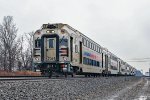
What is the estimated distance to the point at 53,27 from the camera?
2698 centimetres

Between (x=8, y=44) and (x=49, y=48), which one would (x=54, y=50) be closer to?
(x=49, y=48)

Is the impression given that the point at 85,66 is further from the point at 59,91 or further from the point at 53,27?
the point at 59,91

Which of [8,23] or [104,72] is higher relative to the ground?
[8,23]

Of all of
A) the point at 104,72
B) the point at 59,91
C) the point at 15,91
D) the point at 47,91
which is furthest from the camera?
the point at 104,72

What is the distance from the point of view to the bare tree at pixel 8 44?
63.4 meters

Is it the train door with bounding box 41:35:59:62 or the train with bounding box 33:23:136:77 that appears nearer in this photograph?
the train with bounding box 33:23:136:77

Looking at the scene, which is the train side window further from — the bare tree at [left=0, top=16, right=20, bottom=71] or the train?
the bare tree at [left=0, top=16, right=20, bottom=71]

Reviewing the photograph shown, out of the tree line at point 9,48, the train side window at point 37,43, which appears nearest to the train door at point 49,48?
the train side window at point 37,43

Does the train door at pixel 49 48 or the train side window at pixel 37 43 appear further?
the train side window at pixel 37 43

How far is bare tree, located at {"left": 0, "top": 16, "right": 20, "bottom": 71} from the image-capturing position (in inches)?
2496

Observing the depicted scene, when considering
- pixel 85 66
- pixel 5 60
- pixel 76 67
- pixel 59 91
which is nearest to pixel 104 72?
pixel 85 66

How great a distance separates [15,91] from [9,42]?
177 ft

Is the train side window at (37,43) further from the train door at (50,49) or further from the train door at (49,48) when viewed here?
the train door at (50,49)

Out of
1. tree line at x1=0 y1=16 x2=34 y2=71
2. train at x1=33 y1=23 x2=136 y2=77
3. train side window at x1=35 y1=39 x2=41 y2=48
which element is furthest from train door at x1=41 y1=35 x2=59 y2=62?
tree line at x1=0 y1=16 x2=34 y2=71
